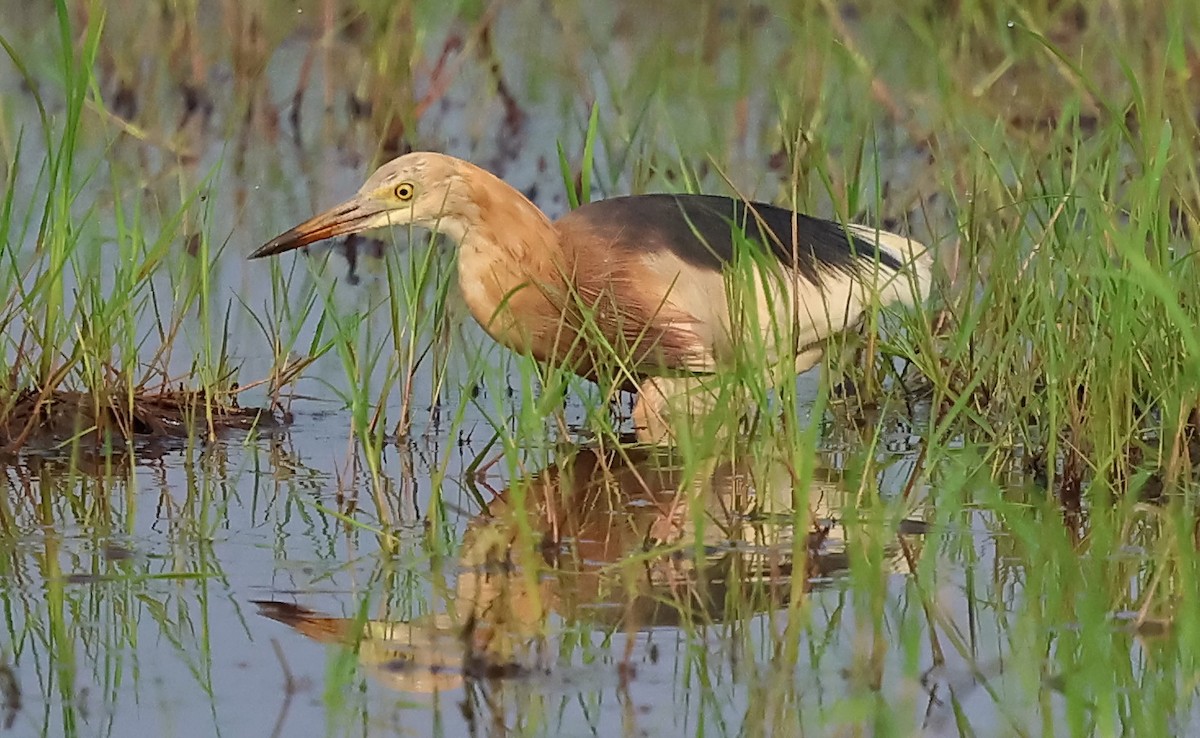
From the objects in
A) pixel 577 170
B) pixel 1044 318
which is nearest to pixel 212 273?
pixel 577 170

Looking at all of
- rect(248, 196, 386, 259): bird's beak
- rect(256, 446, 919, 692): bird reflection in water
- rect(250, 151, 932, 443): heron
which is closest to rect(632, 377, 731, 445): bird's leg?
rect(250, 151, 932, 443): heron

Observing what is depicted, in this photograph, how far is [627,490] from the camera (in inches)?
183

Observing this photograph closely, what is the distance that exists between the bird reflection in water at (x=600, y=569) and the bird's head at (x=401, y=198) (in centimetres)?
102

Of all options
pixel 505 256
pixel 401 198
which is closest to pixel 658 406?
pixel 505 256

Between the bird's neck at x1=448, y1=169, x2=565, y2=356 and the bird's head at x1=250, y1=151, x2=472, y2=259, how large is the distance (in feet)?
0.19

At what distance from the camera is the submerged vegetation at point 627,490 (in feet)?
10.6

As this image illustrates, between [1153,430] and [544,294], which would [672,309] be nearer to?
[544,294]

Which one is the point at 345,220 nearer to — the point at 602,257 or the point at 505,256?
the point at 505,256

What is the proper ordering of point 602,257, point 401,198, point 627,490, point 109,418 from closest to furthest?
1. point 627,490
2. point 109,418
3. point 401,198
4. point 602,257

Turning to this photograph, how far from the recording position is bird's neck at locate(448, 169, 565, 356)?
5.46 meters

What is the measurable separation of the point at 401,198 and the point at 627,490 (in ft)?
3.66

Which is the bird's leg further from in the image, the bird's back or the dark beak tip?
the dark beak tip

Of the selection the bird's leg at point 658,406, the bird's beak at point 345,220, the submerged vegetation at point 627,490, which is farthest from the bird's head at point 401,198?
the bird's leg at point 658,406

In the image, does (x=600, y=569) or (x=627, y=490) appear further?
(x=627, y=490)
